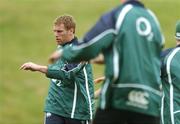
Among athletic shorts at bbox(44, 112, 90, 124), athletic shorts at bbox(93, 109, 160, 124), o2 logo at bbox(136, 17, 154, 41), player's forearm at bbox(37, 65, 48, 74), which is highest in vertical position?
player's forearm at bbox(37, 65, 48, 74)

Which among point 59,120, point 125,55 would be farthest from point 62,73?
point 125,55

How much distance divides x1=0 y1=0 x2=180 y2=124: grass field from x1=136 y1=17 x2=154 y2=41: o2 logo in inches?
456

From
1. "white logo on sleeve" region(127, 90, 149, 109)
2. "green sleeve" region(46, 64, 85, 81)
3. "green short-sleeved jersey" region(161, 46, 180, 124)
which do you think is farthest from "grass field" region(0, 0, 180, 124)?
"white logo on sleeve" region(127, 90, 149, 109)

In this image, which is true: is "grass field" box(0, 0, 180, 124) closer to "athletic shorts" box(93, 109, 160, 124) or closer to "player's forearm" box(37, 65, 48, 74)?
"player's forearm" box(37, 65, 48, 74)

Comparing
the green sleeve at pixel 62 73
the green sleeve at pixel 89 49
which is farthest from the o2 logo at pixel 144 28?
the green sleeve at pixel 62 73

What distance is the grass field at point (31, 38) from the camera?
21.8 m

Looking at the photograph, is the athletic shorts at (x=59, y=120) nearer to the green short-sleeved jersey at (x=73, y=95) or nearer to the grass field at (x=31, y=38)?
the green short-sleeved jersey at (x=73, y=95)

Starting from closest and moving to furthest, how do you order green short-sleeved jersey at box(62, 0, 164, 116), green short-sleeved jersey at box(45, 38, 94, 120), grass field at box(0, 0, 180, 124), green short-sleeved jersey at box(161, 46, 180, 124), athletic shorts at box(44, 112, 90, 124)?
green short-sleeved jersey at box(62, 0, 164, 116)
green short-sleeved jersey at box(161, 46, 180, 124)
green short-sleeved jersey at box(45, 38, 94, 120)
athletic shorts at box(44, 112, 90, 124)
grass field at box(0, 0, 180, 124)

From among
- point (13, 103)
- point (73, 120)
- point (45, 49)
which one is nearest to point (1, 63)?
point (45, 49)

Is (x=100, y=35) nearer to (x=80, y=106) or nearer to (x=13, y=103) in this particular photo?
(x=80, y=106)

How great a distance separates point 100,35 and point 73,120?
8.61ft

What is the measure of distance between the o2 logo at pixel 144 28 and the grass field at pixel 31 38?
11571 mm

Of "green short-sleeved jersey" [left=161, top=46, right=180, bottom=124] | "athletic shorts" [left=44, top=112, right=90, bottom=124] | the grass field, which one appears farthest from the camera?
the grass field

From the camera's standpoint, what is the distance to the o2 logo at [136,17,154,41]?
8633 mm
